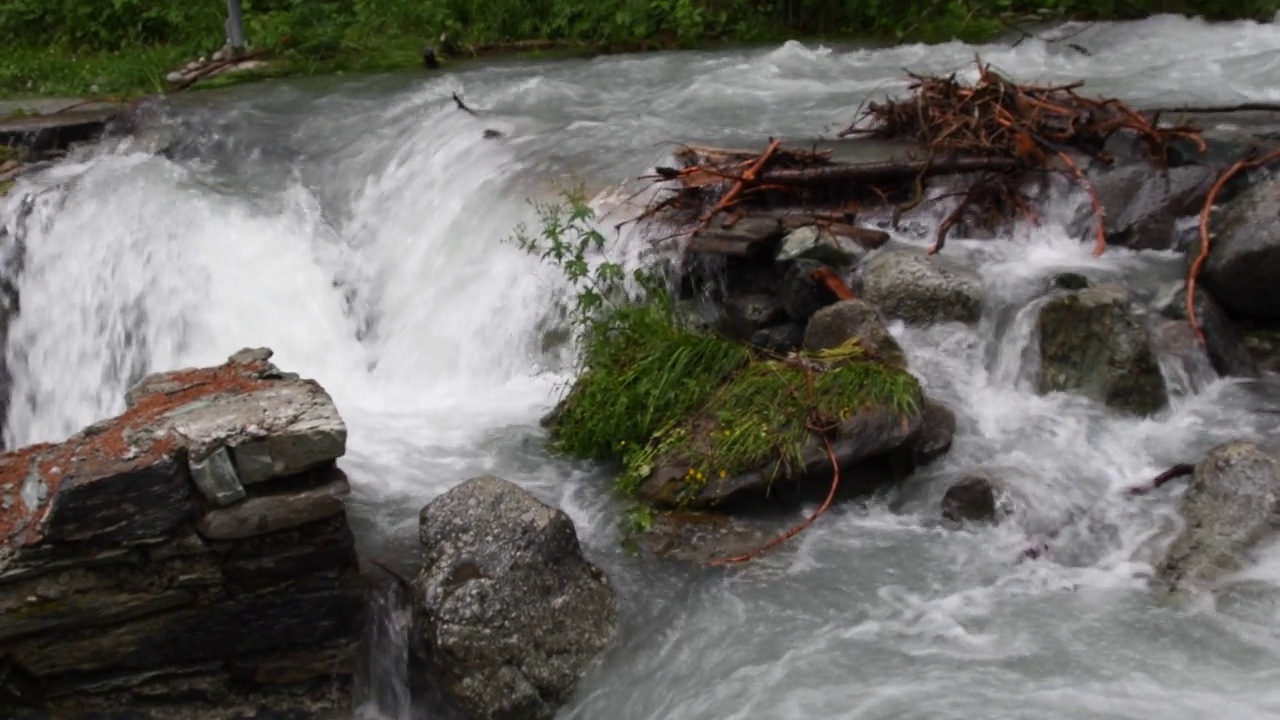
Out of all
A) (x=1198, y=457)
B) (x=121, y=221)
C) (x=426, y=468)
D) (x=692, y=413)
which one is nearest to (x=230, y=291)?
(x=121, y=221)

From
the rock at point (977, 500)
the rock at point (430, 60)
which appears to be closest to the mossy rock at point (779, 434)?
the rock at point (977, 500)

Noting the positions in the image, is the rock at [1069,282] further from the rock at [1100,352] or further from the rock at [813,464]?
the rock at [813,464]

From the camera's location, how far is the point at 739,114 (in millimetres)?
10352

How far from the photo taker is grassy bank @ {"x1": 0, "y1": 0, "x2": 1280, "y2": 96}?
12797mm

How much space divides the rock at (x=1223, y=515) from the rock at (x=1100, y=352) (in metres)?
0.76

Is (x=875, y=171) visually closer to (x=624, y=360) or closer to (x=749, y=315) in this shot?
(x=749, y=315)

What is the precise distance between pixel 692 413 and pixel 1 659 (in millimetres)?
3136

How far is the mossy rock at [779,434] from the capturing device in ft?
19.8

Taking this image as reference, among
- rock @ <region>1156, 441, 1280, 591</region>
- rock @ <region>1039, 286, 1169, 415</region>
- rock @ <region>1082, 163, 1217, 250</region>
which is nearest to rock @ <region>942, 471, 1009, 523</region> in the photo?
rock @ <region>1156, 441, 1280, 591</region>

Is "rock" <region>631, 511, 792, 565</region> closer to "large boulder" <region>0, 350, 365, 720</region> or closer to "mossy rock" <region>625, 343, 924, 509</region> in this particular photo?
"mossy rock" <region>625, 343, 924, 509</region>

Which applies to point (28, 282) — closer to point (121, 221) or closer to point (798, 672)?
point (121, 221)

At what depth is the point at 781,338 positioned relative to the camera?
7.10 meters

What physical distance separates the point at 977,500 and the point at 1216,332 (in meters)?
1.73

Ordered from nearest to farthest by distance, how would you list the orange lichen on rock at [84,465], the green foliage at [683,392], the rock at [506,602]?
the orange lichen on rock at [84,465] < the rock at [506,602] < the green foliage at [683,392]
